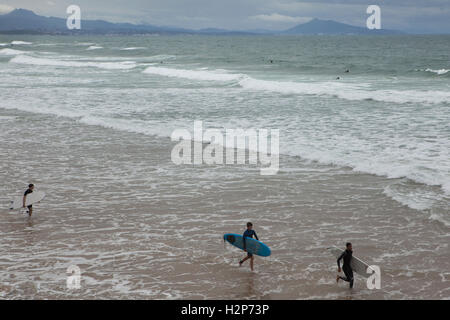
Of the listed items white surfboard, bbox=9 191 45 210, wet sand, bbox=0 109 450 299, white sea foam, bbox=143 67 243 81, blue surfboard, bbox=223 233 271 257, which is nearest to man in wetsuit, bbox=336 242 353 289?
wet sand, bbox=0 109 450 299

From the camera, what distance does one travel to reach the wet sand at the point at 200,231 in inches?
327

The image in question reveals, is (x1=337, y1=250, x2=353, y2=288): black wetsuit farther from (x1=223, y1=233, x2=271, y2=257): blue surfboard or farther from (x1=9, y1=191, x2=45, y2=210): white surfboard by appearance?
(x1=9, y1=191, x2=45, y2=210): white surfboard

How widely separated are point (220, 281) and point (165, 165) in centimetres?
795

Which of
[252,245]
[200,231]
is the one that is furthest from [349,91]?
[252,245]

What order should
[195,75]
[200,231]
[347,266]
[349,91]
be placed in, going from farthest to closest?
[195,75], [349,91], [200,231], [347,266]

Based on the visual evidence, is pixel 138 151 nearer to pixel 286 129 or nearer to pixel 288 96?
pixel 286 129

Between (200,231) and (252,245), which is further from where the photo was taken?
(200,231)

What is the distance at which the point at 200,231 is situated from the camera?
10.7m

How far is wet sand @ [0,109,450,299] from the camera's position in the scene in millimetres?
8305

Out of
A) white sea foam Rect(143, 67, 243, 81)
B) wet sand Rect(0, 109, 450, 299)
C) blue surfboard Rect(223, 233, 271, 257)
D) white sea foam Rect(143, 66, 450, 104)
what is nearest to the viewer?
wet sand Rect(0, 109, 450, 299)

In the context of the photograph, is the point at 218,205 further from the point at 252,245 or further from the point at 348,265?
the point at 348,265

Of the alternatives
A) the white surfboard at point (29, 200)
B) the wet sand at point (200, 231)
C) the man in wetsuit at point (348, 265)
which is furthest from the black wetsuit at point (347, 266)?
the white surfboard at point (29, 200)
